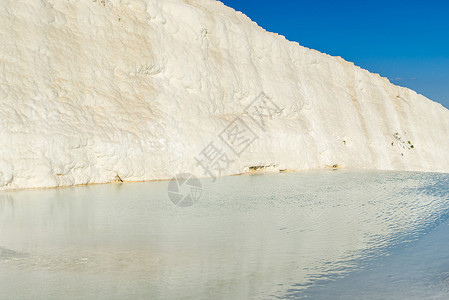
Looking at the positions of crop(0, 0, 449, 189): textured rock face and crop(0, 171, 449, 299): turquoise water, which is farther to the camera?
crop(0, 0, 449, 189): textured rock face

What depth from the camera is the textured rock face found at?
52.3 feet

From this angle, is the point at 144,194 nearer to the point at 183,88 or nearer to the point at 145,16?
the point at 183,88

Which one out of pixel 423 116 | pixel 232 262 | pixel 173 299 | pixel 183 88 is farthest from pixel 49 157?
pixel 423 116

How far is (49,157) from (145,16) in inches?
357

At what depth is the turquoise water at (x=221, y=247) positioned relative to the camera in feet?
19.4

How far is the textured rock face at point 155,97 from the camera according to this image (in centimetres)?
1593

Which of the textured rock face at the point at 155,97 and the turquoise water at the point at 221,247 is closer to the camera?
the turquoise water at the point at 221,247

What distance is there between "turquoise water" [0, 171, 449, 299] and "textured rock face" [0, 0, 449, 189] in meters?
2.66

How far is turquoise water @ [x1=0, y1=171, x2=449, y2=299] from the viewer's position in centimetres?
592

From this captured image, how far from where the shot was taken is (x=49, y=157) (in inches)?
609

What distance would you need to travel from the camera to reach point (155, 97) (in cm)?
1995

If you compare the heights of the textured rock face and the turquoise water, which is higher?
the textured rock face

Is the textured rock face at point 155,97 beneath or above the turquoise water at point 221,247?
above

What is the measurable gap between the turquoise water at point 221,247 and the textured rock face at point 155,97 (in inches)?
105
